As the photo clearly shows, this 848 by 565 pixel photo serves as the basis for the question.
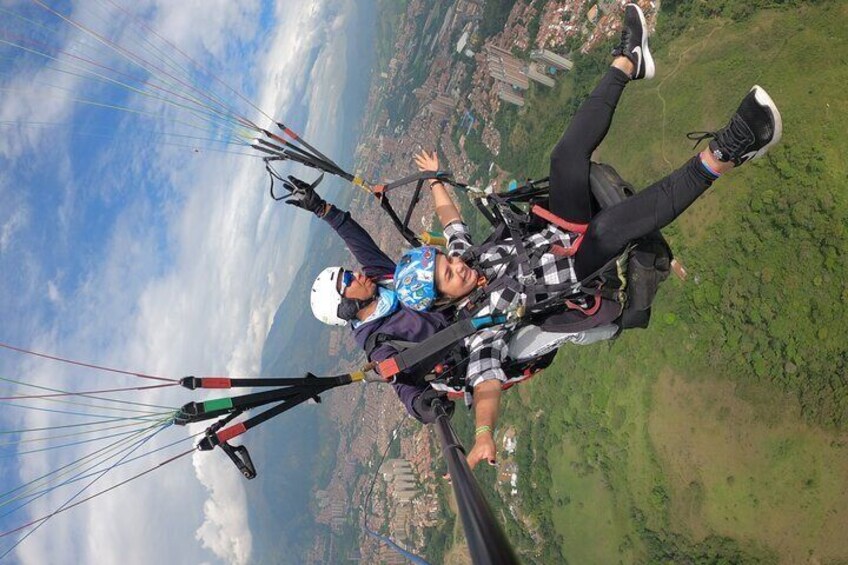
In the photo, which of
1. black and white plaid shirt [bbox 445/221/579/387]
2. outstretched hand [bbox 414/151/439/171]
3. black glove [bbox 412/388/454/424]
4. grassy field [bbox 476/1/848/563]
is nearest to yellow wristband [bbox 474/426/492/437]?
black glove [bbox 412/388/454/424]

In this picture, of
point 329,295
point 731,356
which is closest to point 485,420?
point 329,295

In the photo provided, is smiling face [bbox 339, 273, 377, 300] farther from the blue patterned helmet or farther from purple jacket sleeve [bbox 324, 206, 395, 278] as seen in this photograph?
the blue patterned helmet

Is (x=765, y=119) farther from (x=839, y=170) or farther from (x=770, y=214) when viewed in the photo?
(x=770, y=214)

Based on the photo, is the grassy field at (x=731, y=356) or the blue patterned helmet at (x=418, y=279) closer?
the blue patterned helmet at (x=418, y=279)

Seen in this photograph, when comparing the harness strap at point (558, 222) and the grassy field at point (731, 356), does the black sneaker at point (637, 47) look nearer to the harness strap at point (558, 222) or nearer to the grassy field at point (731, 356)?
the harness strap at point (558, 222)

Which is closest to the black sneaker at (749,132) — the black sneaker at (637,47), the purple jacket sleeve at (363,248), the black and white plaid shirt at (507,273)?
the black sneaker at (637,47)
